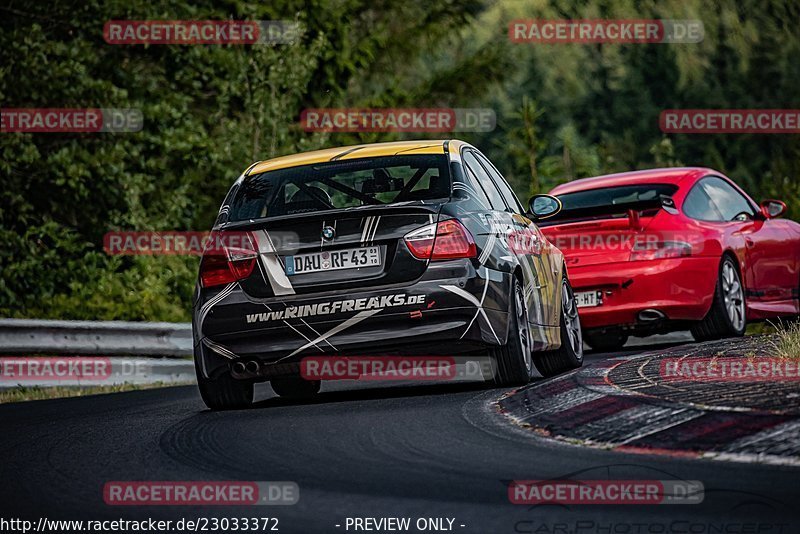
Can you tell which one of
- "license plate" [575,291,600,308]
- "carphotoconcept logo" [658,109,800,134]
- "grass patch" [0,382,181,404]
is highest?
"carphotoconcept logo" [658,109,800,134]

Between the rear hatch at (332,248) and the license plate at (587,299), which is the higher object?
the rear hatch at (332,248)

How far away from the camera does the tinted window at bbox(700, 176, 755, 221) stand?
43.9 ft

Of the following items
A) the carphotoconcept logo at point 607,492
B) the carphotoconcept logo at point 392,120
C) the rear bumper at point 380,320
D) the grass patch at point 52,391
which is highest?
the carphotoconcept logo at point 392,120

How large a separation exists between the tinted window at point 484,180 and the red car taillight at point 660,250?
251 centimetres

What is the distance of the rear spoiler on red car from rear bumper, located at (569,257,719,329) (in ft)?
1.38

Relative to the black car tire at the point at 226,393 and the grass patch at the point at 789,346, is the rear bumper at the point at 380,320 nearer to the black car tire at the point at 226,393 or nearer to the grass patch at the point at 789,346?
the black car tire at the point at 226,393

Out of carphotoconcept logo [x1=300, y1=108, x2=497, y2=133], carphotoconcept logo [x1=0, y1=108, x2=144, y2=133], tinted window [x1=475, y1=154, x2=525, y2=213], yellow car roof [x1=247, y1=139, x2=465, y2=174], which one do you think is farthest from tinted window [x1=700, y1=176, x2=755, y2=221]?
carphotoconcept logo [x1=300, y1=108, x2=497, y2=133]

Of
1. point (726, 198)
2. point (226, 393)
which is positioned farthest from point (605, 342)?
point (226, 393)

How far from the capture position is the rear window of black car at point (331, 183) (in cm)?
914

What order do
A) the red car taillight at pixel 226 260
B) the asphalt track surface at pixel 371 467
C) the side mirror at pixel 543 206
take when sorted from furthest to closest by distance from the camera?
the side mirror at pixel 543 206 < the red car taillight at pixel 226 260 < the asphalt track surface at pixel 371 467

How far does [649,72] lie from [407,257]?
4840 cm

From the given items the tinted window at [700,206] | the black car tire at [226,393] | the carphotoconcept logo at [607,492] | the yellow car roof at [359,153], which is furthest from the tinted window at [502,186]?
the carphotoconcept logo at [607,492]

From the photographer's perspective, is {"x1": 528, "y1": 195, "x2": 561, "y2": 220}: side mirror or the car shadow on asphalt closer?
the car shadow on asphalt

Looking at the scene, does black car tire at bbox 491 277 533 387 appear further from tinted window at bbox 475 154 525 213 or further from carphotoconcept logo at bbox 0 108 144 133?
carphotoconcept logo at bbox 0 108 144 133
